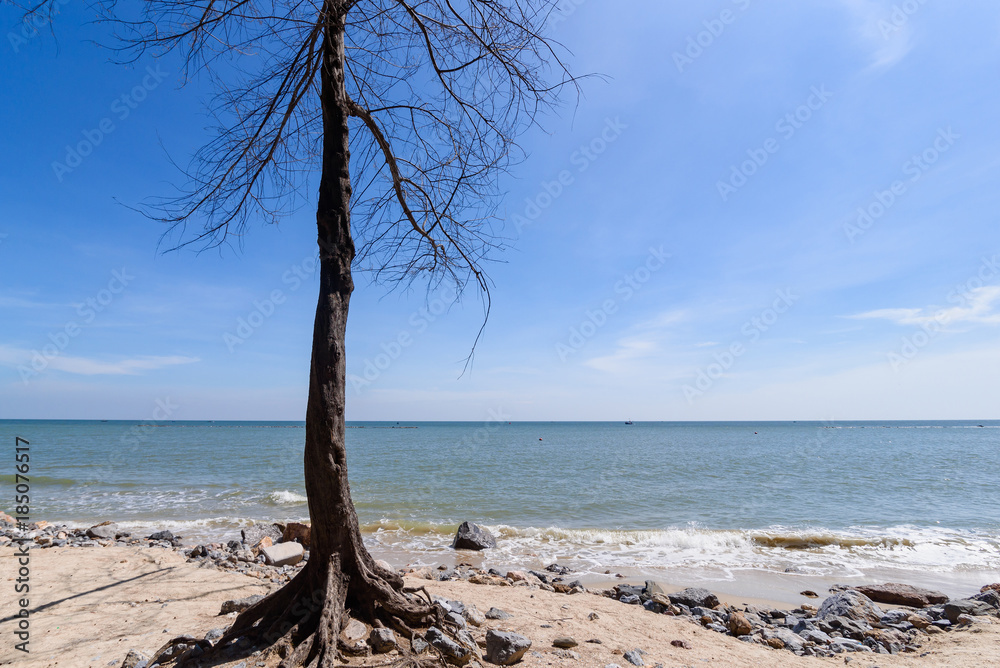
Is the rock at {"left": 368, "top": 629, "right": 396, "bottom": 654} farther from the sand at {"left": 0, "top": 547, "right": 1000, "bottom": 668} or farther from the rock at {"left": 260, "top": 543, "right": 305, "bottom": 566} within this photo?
the rock at {"left": 260, "top": 543, "right": 305, "bottom": 566}

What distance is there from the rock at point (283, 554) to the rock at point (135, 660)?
452 cm

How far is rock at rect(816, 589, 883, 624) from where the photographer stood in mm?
6254

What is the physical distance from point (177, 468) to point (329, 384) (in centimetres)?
2745

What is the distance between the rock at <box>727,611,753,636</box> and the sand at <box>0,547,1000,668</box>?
46 cm

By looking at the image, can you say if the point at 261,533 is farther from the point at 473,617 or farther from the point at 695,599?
the point at 695,599

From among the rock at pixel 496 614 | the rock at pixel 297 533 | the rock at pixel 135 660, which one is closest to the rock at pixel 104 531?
the rock at pixel 297 533

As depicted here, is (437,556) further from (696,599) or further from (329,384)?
(329,384)

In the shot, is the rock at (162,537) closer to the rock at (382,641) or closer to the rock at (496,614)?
the rock at (496,614)

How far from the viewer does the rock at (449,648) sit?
333 centimetres

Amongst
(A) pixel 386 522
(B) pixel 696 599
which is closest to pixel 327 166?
(B) pixel 696 599

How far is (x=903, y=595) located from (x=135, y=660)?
9642 mm

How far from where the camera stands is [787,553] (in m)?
10.2

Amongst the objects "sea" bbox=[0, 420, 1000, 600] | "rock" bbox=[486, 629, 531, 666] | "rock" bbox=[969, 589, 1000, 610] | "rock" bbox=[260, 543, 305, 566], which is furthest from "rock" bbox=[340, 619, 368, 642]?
"rock" bbox=[969, 589, 1000, 610]

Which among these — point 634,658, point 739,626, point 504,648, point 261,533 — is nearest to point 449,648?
point 504,648
